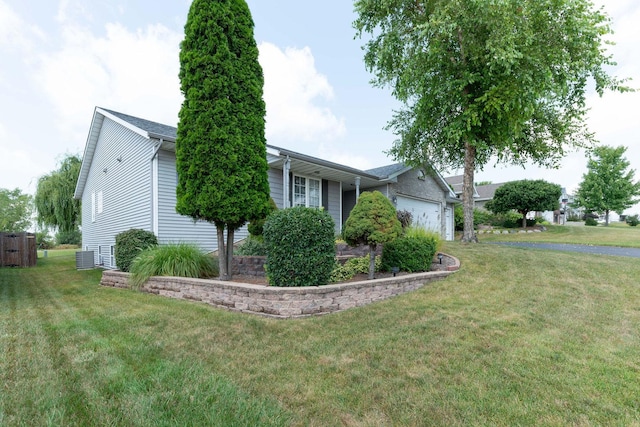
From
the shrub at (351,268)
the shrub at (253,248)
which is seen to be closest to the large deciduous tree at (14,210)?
the shrub at (253,248)

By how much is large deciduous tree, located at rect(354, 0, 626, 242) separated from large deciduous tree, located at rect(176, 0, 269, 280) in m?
5.88

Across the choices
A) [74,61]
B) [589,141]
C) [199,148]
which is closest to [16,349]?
[199,148]

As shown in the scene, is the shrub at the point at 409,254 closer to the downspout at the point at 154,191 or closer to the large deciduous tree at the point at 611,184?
the downspout at the point at 154,191

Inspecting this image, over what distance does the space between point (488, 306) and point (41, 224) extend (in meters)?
24.8

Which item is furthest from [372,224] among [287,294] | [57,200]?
[57,200]

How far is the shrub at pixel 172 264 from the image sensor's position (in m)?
6.27

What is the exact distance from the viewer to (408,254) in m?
6.32

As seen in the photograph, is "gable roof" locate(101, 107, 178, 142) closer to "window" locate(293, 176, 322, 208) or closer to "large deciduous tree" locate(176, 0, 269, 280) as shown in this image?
"large deciduous tree" locate(176, 0, 269, 280)

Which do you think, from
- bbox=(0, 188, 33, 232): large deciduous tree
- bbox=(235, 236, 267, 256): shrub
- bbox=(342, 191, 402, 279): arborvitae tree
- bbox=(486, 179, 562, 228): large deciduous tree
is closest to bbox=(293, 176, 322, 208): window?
bbox=(235, 236, 267, 256): shrub

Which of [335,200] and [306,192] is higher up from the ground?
[306,192]

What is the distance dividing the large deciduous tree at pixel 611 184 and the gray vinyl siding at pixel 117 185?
3493 cm

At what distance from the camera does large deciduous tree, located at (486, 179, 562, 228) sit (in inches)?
820

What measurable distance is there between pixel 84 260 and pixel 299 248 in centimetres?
1215

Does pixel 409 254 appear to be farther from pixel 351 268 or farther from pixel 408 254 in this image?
pixel 351 268
